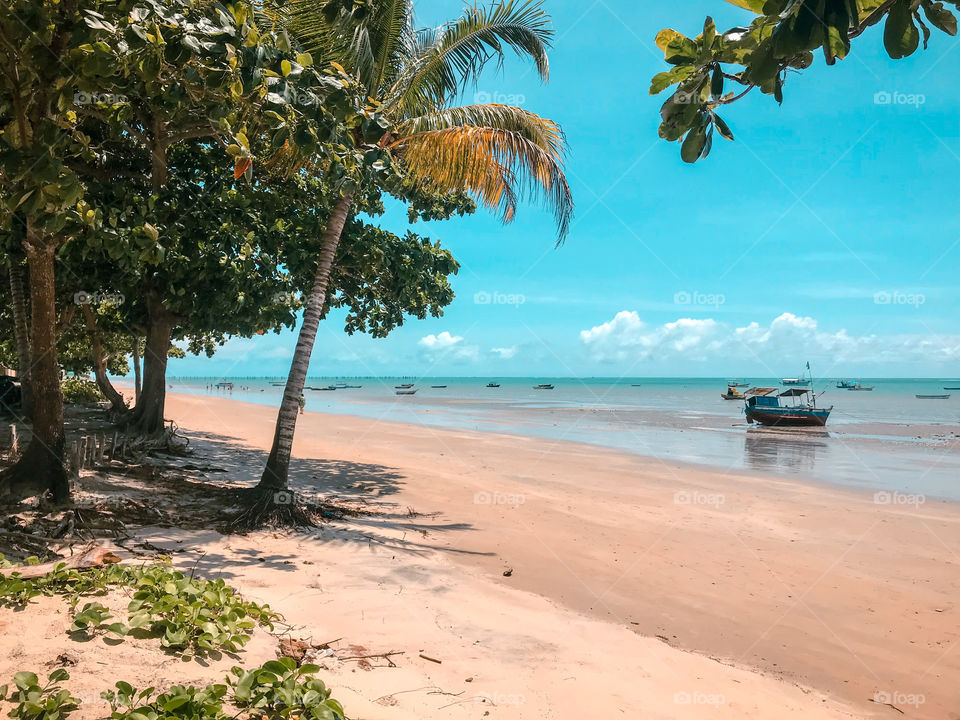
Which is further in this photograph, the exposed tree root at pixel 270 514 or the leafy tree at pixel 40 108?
the exposed tree root at pixel 270 514

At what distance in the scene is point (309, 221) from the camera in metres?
12.1

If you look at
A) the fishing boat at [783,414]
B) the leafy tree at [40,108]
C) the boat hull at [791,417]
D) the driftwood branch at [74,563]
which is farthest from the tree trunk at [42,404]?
the boat hull at [791,417]

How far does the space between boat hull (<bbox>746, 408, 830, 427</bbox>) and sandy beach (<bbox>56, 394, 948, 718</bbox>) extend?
20930 mm

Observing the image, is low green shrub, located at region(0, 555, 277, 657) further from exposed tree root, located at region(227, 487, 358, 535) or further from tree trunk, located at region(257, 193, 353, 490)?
tree trunk, located at region(257, 193, 353, 490)

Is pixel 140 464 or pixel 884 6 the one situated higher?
pixel 884 6

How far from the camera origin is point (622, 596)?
692cm

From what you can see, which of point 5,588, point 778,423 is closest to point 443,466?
point 5,588

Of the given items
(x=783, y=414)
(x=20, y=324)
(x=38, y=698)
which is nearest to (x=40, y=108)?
(x=38, y=698)

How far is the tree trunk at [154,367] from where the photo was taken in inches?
575

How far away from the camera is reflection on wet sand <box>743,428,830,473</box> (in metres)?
19.6

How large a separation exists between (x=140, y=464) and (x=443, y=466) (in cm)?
787

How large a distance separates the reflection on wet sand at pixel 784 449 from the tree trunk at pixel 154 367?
17541mm

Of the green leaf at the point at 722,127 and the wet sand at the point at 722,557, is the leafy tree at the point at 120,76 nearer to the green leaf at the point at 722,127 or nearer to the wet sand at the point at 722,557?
the green leaf at the point at 722,127

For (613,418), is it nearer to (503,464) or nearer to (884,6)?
(503,464)
